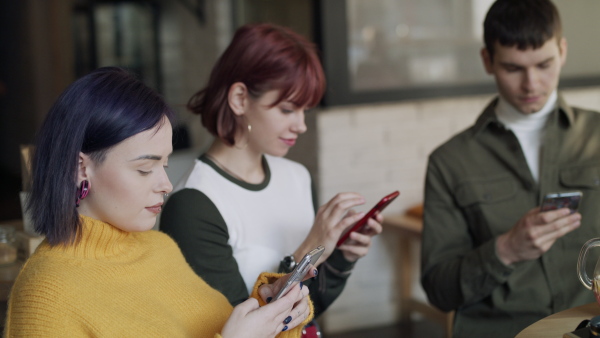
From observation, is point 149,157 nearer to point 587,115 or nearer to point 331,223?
point 331,223

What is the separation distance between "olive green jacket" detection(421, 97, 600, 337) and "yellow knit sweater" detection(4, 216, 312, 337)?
0.73 m

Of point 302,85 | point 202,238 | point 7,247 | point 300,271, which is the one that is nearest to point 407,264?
point 302,85

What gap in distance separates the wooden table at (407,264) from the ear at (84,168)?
7.08ft

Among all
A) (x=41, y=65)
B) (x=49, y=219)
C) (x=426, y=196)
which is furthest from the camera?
(x=41, y=65)

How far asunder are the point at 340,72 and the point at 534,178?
1.47 m

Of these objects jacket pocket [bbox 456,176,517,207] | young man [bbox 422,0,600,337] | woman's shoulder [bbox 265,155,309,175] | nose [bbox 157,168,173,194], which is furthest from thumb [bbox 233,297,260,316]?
jacket pocket [bbox 456,176,517,207]

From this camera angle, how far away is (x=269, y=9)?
154 inches

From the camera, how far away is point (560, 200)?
1.90 m

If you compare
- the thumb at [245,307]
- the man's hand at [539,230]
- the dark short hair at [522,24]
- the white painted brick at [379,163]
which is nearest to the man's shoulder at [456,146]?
the dark short hair at [522,24]

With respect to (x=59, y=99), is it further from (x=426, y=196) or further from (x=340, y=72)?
(x=340, y=72)

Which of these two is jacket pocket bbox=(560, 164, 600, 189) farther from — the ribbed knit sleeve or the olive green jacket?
the ribbed knit sleeve

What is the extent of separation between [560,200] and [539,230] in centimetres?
9

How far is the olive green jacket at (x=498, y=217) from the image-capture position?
7.02 ft

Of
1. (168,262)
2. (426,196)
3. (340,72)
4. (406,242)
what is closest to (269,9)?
(340,72)
